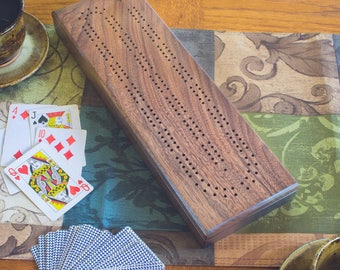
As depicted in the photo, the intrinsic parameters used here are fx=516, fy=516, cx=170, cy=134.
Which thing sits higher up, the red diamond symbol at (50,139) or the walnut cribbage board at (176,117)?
the walnut cribbage board at (176,117)

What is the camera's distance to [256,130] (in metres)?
1.16

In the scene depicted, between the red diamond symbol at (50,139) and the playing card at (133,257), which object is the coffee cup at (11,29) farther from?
the playing card at (133,257)

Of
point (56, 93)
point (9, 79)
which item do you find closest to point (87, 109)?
point (56, 93)

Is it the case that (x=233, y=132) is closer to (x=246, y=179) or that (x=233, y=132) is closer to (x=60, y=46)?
(x=246, y=179)

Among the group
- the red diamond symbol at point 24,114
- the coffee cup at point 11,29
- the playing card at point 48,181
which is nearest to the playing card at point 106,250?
the playing card at point 48,181

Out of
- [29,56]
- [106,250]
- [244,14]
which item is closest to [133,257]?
[106,250]

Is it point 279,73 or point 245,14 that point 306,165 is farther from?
point 245,14

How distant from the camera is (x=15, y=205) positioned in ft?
3.47

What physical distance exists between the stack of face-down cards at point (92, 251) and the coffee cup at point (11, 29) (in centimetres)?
42

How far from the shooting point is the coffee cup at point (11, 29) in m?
1.11

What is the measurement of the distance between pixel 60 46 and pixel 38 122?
219mm

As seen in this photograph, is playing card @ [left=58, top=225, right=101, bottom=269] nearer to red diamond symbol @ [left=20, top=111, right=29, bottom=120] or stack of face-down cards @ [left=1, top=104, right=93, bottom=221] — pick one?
stack of face-down cards @ [left=1, top=104, right=93, bottom=221]

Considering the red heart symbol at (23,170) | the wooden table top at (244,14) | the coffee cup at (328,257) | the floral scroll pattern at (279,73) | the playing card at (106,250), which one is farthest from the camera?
the wooden table top at (244,14)

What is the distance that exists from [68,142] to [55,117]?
0.07 meters
